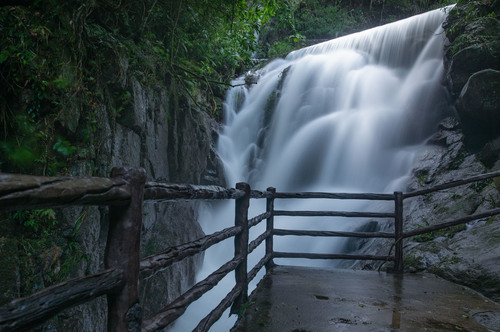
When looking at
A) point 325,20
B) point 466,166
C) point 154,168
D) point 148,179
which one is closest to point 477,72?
point 466,166

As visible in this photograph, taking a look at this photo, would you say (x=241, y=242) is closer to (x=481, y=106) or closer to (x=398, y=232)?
(x=398, y=232)

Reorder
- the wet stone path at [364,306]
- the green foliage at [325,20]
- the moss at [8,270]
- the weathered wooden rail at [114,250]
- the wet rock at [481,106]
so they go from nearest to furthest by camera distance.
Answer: the weathered wooden rail at [114,250] → the wet stone path at [364,306] → the moss at [8,270] → the wet rock at [481,106] → the green foliage at [325,20]

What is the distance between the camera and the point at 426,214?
257 inches

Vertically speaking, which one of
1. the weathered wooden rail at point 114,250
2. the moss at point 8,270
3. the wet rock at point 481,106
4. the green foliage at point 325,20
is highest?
the green foliage at point 325,20

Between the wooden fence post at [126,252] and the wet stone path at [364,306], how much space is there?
1371mm

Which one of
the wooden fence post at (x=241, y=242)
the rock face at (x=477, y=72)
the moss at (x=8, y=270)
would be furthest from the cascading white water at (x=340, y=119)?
the moss at (x=8, y=270)

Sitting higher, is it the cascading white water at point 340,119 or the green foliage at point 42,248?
the cascading white water at point 340,119

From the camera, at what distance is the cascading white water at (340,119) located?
356 inches

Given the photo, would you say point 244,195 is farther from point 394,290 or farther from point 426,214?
point 426,214

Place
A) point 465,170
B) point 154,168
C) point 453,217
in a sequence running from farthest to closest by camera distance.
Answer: point 465,170, point 453,217, point 154,168

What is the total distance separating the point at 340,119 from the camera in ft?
35.5

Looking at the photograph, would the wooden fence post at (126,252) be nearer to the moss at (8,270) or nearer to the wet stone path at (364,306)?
the wet stone path at (364,306)

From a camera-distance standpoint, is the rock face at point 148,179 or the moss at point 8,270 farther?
the rock face at point 148,179

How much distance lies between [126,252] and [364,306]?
2.50 m
